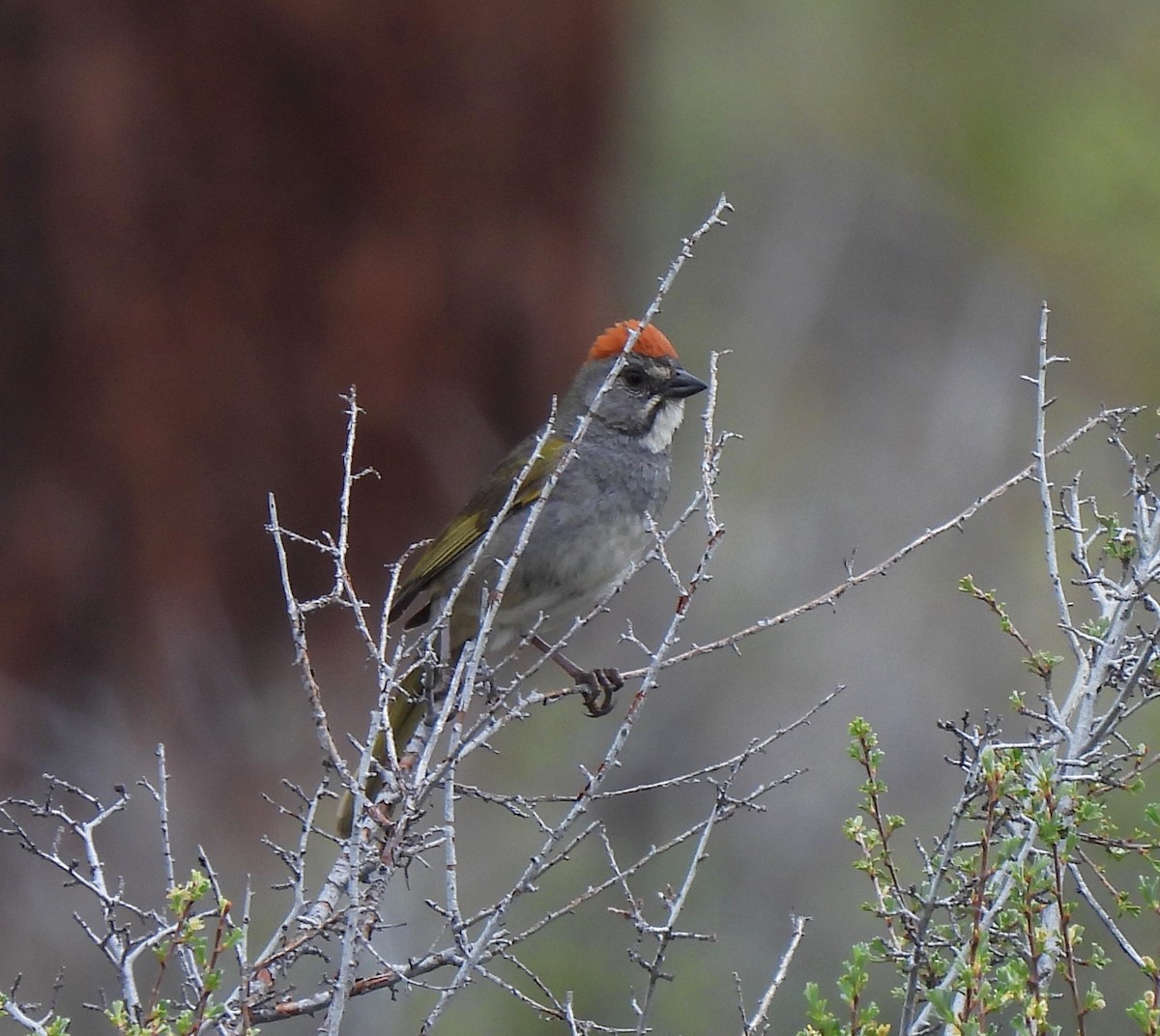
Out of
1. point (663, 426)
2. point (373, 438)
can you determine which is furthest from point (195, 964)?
point (373, 438)

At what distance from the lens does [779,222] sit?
44.9 ft

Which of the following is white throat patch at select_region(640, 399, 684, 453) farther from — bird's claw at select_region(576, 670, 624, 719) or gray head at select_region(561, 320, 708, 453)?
bird's claw at select_region(576, 670, 624, 719)

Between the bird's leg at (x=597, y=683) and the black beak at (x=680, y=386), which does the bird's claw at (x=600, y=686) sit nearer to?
the bird's leg at (x=597, y=683)

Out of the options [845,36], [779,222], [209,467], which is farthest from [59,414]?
[845,36]

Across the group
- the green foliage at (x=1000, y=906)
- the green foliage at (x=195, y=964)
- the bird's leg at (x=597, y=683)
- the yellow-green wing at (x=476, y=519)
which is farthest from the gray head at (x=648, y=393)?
the green foliage at (x=195, y=964)

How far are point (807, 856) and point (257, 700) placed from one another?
3.46m

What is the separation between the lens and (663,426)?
5.53m

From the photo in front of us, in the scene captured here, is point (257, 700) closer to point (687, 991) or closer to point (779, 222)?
point (687, 991)

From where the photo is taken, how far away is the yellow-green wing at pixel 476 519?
215 inches

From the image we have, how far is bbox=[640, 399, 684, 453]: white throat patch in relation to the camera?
5496mm

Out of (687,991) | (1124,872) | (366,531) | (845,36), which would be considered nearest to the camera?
(1124,872)

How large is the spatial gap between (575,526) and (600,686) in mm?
517

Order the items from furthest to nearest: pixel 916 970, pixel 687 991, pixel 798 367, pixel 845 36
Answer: pixel 845 36
pixel 798 367
pixel 687 991
pixel 916 970

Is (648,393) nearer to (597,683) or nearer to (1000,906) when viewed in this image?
(597,683)
